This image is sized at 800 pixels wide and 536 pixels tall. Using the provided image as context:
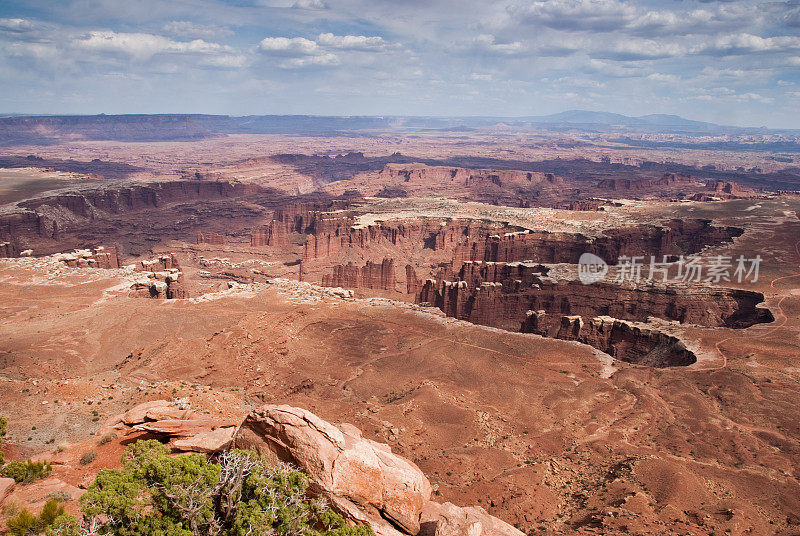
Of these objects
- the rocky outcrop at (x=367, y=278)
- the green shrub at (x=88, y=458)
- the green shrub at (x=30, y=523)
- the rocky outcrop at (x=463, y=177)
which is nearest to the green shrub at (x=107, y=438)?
the green shrub at (x=88, y=458)

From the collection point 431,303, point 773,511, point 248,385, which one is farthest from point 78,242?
point 773,511

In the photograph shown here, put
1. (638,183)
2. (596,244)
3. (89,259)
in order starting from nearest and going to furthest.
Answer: (89,259) → (596,244) → (638,183)

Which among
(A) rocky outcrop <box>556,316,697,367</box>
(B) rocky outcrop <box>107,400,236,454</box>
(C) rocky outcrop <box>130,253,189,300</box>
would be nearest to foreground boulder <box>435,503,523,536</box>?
(B) rocky outcrop <box>107,400,236,454</box>

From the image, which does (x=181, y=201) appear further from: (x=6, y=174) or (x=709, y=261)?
(x=709, y=261)

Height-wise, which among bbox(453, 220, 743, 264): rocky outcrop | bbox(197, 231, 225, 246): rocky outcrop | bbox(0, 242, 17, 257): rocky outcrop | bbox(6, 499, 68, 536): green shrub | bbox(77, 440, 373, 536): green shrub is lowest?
bbox(197, 231, 225, 246): rocky outcrop

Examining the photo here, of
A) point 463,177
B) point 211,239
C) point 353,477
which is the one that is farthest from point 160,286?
point 463,177

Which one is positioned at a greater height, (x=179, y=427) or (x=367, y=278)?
(x=179, y=427)

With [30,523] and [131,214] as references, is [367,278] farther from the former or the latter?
[131,214]

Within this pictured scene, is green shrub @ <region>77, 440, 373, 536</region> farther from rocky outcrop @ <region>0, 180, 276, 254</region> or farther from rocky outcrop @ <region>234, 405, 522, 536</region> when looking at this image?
rocky outcrop @ <region>0, 180, 276, 254</region>
